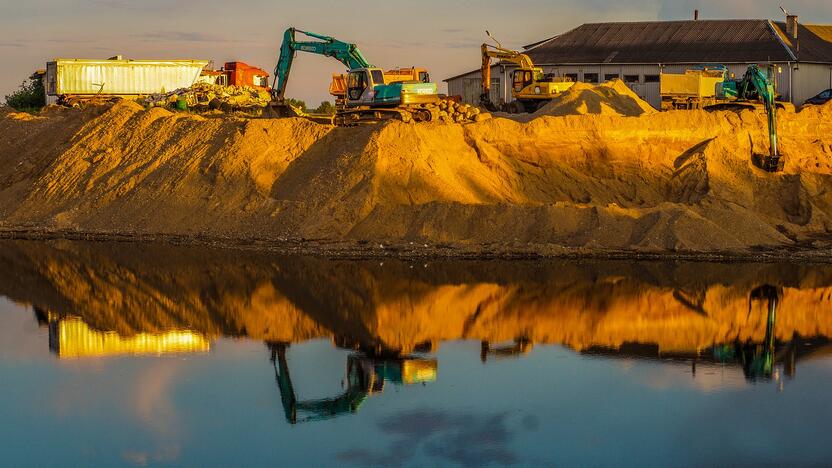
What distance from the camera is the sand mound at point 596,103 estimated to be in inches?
1681

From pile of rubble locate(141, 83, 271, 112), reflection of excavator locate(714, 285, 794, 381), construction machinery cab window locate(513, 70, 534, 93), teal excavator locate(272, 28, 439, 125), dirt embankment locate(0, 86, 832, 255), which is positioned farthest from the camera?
pile of rubble locate(141, 83, 271, 112)

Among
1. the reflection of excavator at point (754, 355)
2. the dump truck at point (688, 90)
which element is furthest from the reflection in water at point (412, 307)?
the dump truck at point (688, 90)

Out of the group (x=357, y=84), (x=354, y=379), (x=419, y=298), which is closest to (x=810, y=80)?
(x=357, y=84)

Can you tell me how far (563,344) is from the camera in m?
22.8

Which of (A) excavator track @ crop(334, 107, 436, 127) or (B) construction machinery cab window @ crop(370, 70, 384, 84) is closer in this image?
(A) excavator track @ crop(334, 107, 436, 127)

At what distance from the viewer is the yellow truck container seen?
48906 millimetres

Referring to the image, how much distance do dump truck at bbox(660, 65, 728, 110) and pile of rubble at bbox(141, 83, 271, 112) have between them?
18.0m

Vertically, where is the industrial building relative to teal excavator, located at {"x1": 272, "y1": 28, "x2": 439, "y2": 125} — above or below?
above

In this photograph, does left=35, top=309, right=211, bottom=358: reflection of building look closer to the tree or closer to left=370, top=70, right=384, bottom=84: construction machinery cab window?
left=370, top=70, right=384, bottom=84: construction machinery cab window

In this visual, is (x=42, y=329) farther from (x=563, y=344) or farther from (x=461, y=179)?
(x=461, y=179)

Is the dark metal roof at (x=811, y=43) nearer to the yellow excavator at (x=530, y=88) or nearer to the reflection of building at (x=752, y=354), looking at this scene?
the yellow excavator at (x=530, y=88)

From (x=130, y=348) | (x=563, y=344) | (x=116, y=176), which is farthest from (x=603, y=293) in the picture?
(x=116, y=176)

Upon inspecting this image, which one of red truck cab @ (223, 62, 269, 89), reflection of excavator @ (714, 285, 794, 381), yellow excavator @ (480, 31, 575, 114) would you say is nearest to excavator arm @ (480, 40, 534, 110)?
yellow excavator @ (480, 31, 575, 114)

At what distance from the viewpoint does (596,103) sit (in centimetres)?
4362
